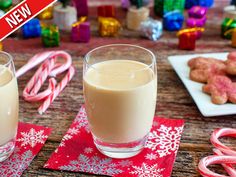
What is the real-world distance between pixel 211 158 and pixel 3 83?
41 cm

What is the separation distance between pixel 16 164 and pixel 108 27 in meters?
0.73

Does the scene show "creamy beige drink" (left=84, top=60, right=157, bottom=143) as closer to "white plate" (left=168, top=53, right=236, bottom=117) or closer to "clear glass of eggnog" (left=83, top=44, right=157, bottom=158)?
"clear glass of eggnog" (left=83, top=44, right=157, bottom=158)

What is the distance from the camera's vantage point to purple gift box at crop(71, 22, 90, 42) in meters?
1.39

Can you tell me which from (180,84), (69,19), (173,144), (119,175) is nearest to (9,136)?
(119,175)

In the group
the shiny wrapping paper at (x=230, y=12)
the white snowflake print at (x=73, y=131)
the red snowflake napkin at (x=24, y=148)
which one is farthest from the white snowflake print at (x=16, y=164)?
the shiny wrapping paper at (x=230, y=12)

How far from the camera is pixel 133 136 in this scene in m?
0.81

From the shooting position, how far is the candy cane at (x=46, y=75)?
105 cm

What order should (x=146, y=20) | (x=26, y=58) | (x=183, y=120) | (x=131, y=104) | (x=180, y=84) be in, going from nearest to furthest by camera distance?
(x=131, y=104), (x=183, y=120), (x=180, y=84), (x=26, y=58), (x=146, y=20)

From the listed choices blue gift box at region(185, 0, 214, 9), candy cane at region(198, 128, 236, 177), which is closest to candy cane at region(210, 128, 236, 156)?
candy cane at region(198, 128, 236, 177)

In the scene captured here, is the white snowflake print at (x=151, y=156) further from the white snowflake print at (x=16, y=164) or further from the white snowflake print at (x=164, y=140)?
the white snowflake print at (x=16, y=164)

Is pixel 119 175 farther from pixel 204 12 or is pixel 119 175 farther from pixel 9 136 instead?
pixel 204 12

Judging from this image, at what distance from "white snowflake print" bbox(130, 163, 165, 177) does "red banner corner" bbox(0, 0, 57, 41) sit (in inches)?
13.3

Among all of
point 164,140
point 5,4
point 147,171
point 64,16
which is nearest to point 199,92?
point 164,140

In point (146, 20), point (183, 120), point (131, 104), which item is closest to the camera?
point (131, 104)
